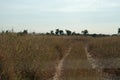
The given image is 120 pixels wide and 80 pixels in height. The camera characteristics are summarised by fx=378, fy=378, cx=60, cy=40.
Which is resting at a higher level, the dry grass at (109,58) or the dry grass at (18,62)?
the dry grass at (18,62)

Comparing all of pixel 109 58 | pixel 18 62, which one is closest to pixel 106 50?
pixel 109 58

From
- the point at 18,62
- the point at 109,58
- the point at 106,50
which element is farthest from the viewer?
the point at 106,50

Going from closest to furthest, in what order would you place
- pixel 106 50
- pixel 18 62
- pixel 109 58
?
pixel 18 62 < pixel 109 58 < pixel 106 50

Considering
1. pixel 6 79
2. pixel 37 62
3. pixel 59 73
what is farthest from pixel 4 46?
pixel 59 73

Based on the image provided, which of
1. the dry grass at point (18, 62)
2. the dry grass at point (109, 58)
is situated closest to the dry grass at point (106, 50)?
the dry grass at point (109, 58)

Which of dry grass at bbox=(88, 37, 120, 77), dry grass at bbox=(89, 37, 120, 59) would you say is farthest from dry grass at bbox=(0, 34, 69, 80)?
dry grass at bbox=(89, 37, 120, 59)

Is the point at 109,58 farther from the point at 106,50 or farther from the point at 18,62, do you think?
the point at 18,62

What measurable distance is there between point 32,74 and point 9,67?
267 centimetres

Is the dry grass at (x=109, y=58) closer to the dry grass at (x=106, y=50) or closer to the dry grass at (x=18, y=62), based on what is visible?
the dry grass at (x=106, y=50)

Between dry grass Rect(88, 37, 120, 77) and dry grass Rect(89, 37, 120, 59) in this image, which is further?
dry grass Rect(89, 37, 120, 59)

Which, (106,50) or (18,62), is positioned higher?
(18,62)

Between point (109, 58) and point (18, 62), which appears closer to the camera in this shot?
point (18, 62)

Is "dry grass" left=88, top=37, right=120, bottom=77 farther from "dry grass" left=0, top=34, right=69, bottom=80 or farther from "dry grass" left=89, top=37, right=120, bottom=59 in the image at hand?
"dry grass" left=0, top=34, right=69, bottom=80

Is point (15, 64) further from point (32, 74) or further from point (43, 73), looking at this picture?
point (43, 73)
